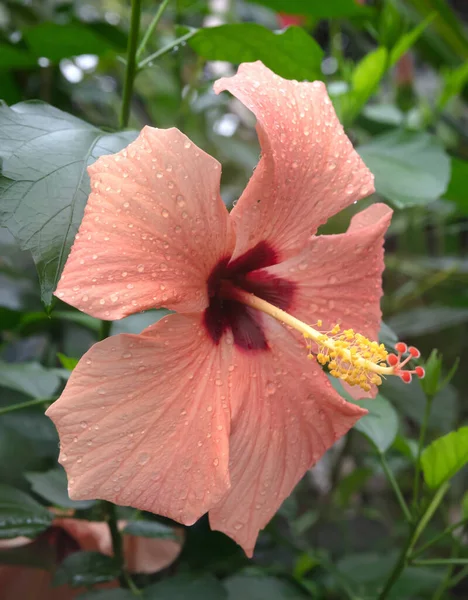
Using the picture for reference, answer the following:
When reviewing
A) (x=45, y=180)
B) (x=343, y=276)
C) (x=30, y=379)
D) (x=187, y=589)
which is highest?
(x=45, y=180)

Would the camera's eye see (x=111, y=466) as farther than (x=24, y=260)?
No

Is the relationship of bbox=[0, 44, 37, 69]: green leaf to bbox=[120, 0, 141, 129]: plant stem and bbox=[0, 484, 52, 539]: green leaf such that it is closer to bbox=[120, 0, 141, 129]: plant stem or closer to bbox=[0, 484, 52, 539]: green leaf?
bbox=[120, 0, 141, 129]: plant stem

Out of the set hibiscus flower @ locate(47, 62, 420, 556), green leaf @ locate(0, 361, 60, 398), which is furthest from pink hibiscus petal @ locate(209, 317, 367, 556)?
green leaf @ locate(0, 361, 60, 398)

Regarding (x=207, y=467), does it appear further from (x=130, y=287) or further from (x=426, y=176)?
(x=426, y=176)

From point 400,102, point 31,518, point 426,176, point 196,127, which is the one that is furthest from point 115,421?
point 400,102

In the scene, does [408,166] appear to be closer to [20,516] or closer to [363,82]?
[363,82]

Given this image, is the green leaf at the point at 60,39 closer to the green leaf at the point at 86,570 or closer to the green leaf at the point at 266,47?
the green leaf at the point at 266,47

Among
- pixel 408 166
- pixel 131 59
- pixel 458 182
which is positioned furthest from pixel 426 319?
pixel 131 59
